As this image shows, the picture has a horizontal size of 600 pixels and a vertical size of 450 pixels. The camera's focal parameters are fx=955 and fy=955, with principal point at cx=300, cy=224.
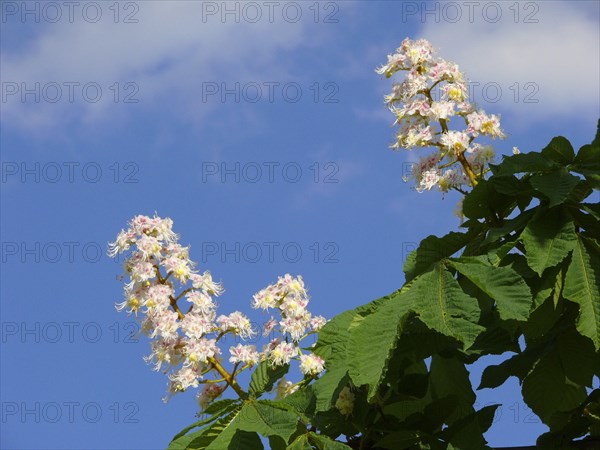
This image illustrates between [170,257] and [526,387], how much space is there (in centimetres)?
161

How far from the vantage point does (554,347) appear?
3977 millimetres

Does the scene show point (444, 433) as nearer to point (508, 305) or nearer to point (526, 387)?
point (526, 387)

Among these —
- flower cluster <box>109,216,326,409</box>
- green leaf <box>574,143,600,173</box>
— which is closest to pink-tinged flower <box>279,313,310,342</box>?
flower cluster <box>109,216,326,409</box>

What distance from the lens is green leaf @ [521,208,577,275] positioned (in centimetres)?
367

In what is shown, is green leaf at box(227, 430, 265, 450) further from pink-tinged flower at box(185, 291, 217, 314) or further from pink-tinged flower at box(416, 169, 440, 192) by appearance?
pink-tinged flower at box(416, 169, 440, 192)

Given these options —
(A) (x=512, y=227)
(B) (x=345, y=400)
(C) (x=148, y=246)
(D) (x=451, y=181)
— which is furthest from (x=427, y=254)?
(C) (x=148, y=246)

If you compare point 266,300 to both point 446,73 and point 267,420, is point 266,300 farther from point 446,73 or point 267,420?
point 446,73

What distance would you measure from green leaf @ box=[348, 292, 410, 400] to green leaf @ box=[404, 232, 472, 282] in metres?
0.35

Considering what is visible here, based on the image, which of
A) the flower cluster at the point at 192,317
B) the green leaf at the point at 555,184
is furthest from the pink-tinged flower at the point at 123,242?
the green leaf at the point at 555,184

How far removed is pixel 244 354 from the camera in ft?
12.6

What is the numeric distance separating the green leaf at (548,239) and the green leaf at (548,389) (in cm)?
52

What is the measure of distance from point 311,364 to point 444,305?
0.72 m

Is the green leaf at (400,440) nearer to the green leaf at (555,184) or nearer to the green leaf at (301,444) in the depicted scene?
the green leaf at (301,444)

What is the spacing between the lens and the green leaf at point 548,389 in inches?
158
